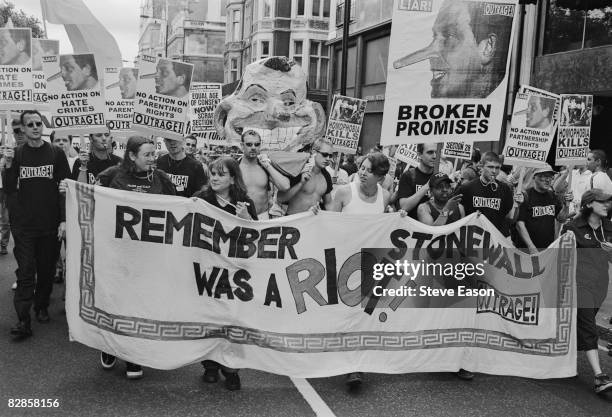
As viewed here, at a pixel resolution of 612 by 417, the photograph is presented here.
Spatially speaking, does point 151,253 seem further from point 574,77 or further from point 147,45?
point 147,45

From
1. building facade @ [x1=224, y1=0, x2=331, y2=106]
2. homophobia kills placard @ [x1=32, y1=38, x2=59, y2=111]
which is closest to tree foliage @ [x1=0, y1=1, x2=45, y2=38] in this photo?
building facade @ [x1=224, y1=0, x2=331, y2=106]

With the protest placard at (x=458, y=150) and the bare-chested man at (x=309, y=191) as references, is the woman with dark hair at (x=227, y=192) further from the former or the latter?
the protest placard at (x=458, y=150)

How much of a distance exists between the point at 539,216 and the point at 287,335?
3238 mm

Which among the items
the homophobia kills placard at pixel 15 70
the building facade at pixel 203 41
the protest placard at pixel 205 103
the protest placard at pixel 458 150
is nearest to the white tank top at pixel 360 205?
the homophobia kills placard at pixel 15 70

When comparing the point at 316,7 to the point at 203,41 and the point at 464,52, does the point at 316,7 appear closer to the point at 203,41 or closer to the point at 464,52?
the point at 203,41

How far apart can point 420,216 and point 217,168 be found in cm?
201

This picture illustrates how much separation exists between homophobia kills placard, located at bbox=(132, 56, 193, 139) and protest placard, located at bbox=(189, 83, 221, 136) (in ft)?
15.2

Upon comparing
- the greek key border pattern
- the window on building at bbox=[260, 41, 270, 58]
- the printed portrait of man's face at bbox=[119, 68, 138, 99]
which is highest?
the window on building at bbox=[260, 41, 270, 58]

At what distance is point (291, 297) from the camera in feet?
16.4

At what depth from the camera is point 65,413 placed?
13.9 feet

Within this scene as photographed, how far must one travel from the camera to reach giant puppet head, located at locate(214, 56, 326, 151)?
6.87 m

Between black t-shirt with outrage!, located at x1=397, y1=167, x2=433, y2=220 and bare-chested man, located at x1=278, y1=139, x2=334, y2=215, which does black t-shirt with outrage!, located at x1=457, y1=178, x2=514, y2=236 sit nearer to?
black t-shirt with outrage!, located at x1=397, y1=167, x2=433, y2=220

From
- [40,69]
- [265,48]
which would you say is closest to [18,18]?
[265,48]

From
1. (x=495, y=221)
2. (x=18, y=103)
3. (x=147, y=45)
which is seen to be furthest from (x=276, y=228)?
(x=147, y=45)
